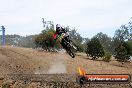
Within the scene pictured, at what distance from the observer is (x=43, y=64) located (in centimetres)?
3862

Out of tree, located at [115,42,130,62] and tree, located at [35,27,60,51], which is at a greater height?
tree, located at [35,27,60,51]

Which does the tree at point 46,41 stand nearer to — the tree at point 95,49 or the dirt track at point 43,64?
the dirt track at point 43,64

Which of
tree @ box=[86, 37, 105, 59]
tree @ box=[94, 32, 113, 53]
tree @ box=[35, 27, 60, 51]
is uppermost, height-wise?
tree @ box=[94, 32, 113, 53]

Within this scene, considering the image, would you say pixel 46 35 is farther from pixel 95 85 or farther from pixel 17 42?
pixel 17 42

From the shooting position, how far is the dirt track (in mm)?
35281

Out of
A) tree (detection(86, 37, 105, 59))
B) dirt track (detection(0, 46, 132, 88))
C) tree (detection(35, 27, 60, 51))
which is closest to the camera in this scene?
dirt track (detection(0, 46, 132, 88))

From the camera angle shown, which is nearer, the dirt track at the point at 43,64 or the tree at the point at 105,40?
the dirt track at the point at 43,64

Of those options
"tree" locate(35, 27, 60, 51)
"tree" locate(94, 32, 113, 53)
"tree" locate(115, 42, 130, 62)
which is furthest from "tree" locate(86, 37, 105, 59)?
"tree" locate(94, 32, 113, 53)

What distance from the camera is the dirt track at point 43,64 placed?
35.3 m

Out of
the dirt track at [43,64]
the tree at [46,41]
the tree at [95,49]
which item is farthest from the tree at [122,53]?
the tree at [46,41]

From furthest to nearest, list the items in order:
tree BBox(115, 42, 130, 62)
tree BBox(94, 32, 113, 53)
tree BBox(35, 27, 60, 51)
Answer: tree BBox(94, 32, 113, 53) < tree BBox(35, 27, 60, 51) < tree BBox(115, 42, 130, 62)

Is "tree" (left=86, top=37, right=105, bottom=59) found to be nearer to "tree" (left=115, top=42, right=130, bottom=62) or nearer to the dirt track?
"tree" (left=115, top=42, right=130, bottom=62)

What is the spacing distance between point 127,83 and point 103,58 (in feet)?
74.3

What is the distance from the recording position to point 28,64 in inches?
1479
